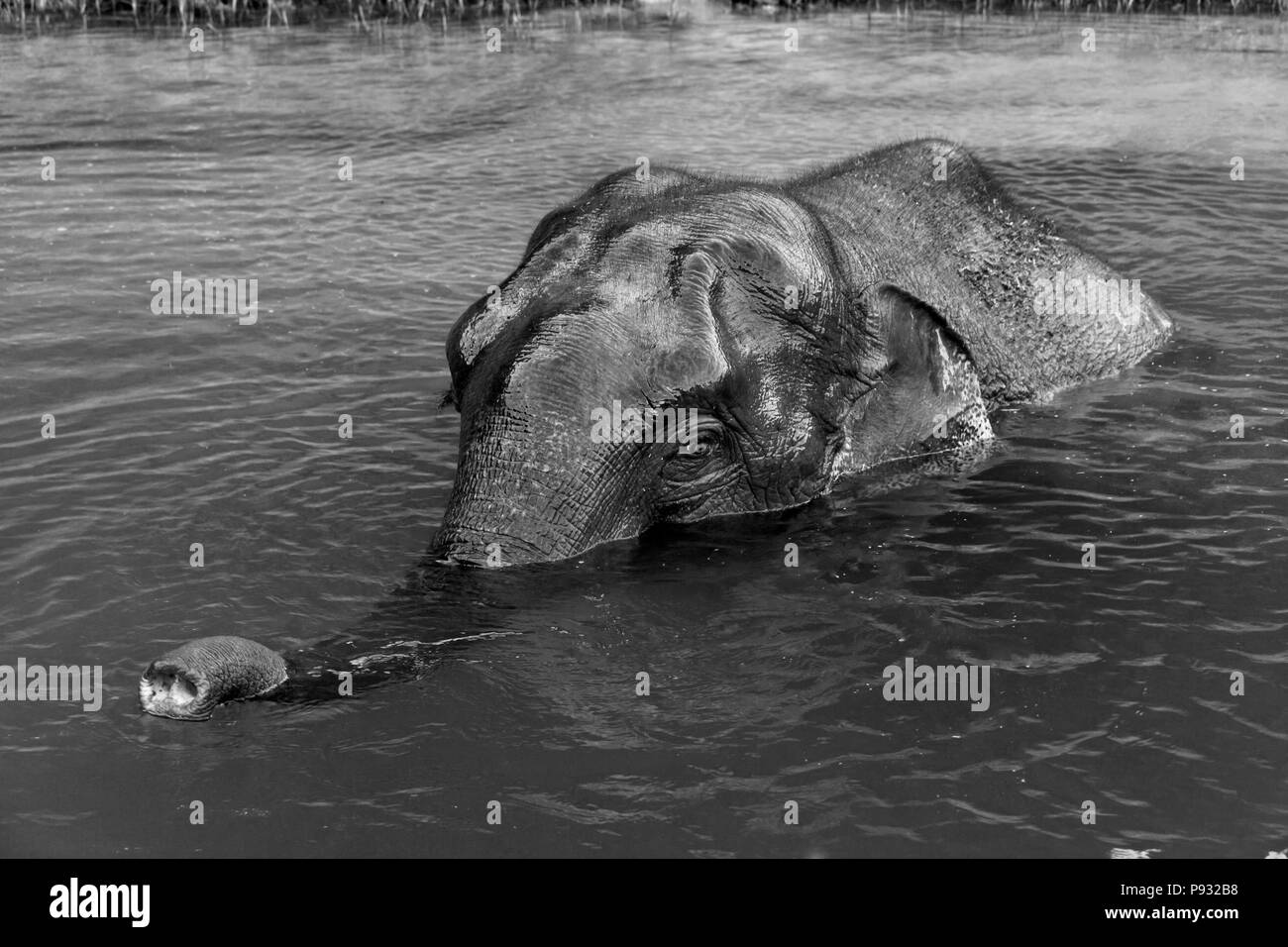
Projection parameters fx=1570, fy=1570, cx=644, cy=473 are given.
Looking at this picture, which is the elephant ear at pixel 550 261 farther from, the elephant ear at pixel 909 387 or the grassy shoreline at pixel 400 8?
the grassy shoreline at pixel 400 8

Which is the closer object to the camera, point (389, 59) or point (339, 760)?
point (339, 760)

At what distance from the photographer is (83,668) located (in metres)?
Answer: 7.17

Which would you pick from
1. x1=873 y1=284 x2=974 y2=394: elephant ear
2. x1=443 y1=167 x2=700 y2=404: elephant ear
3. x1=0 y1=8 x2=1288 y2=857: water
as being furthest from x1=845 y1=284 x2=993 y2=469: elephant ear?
x1=443 y1=167 x2=700 y2=404: elephant ear

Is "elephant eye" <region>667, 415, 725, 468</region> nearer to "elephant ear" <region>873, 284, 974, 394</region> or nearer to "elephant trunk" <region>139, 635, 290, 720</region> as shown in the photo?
"elephant ear" <region>873, 284, 974, 394</region>

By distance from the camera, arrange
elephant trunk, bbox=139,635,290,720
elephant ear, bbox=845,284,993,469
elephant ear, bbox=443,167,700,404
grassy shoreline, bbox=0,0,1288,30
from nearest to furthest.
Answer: elephant trunk, bbox=139,635,290,720 < elephant ear, bbox=443,167,700,404 < elephant ear, bbox=845,284,993,469 < grassy shoreline, bbox=0,0,1288,30

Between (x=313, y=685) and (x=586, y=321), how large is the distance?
2.28 meters

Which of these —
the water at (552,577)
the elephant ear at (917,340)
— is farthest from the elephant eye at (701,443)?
the elephant ear at (917,340)

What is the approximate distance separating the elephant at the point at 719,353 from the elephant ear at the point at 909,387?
0.5 inches

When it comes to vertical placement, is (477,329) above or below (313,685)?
above

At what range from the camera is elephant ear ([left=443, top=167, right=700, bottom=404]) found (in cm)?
795

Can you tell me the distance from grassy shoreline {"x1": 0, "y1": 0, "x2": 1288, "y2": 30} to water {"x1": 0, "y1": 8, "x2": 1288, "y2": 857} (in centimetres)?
704
